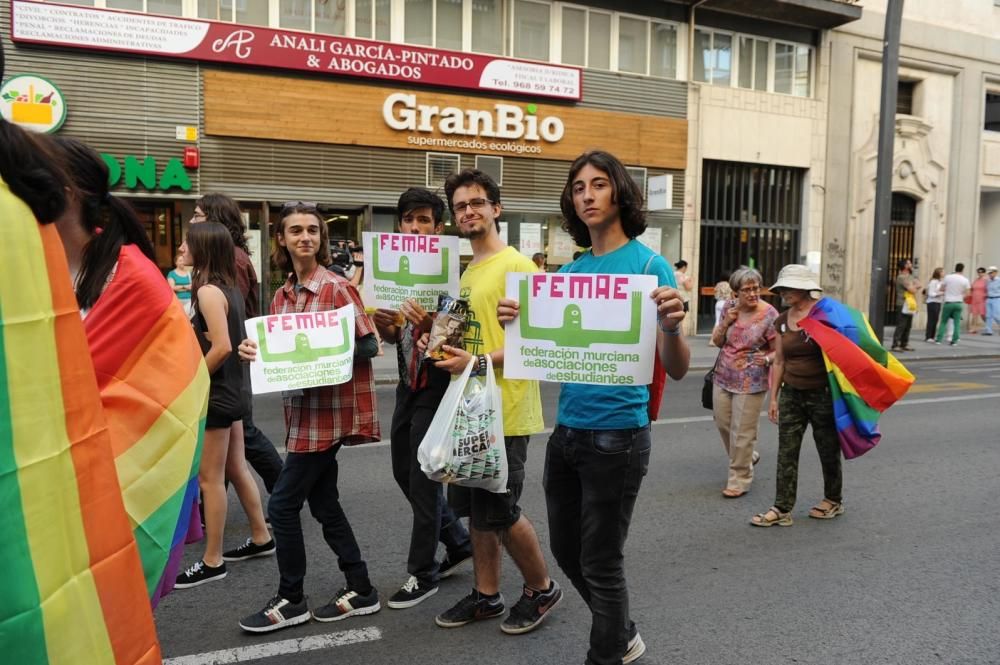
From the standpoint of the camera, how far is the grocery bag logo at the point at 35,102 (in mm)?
13148

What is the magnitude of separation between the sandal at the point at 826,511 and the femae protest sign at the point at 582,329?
3.30 meters

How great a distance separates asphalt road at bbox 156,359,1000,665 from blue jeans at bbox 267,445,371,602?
217mm

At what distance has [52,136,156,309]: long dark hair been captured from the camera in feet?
6.21

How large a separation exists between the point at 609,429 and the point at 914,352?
16.9 meters

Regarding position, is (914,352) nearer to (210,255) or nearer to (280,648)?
(210,255)

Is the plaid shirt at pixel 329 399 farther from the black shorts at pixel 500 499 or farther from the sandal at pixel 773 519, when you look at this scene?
the sandal at pixel 773 519

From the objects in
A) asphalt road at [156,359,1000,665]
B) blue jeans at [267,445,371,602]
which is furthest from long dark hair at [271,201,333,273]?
asphalt road at [156,359,1000,665]

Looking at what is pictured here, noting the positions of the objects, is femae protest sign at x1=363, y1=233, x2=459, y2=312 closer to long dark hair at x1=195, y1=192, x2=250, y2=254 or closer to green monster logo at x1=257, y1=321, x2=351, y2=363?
green monster logo at x1=257, y1=321, x2=351, y2=363

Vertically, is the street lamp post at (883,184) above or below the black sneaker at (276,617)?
above

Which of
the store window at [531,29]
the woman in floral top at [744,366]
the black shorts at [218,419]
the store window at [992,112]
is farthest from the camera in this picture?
the store window at [992,112]

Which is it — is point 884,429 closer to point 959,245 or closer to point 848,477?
point 848,477

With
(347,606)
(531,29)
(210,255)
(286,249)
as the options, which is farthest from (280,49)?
(347,606)

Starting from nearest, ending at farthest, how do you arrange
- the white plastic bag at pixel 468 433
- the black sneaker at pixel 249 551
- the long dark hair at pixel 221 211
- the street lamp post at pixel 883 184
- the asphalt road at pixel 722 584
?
the white plastic bag at pixel 468 433 < the asphalt road at pixel 722 584 < the black sneaker at pixel 249 551 < the long dark hair at pixel 221 211 < the street lamp post at pixel 883 184

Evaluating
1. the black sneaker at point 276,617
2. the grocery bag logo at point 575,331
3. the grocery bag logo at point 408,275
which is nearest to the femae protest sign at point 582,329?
the grocery bag logo at point 575,331
